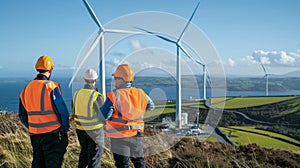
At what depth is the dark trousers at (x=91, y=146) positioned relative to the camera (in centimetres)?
569

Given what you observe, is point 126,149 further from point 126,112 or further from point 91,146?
point 91,146

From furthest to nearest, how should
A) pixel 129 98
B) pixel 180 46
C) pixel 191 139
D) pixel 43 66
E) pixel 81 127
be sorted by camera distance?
pixel 180 46 < pixel 191 139 < pixel 81 127 < pixel 43 66 < pixel 129 98

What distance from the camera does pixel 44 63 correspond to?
5277 mm

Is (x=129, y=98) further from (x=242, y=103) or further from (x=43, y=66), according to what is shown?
(x=242, y=103)

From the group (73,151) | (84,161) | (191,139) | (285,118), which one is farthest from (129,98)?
(285,118)

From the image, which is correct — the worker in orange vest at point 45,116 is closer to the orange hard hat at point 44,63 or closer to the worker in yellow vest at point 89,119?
the orange hard hat at point 44,63

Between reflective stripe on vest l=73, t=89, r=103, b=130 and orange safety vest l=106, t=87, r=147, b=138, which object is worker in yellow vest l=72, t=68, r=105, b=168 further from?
orange safety vest l=106, t=87, r=147, b=138

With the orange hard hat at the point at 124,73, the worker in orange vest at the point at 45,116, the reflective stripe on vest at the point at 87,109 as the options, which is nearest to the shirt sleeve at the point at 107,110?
the orange hard hat at the point at 124,73

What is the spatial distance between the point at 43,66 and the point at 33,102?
67 cm

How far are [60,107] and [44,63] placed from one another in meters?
0.88

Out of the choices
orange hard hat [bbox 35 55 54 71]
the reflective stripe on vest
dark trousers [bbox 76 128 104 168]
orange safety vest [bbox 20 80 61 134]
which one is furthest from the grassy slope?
orange hard hat [bbox 35 55 54 71]

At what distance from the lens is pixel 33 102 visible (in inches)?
202

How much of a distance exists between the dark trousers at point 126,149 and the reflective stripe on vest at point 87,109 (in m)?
0.62

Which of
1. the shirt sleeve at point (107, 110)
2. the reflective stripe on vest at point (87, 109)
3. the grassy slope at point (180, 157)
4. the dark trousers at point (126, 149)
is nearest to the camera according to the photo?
the shirt sleeve at point (107, 110)
